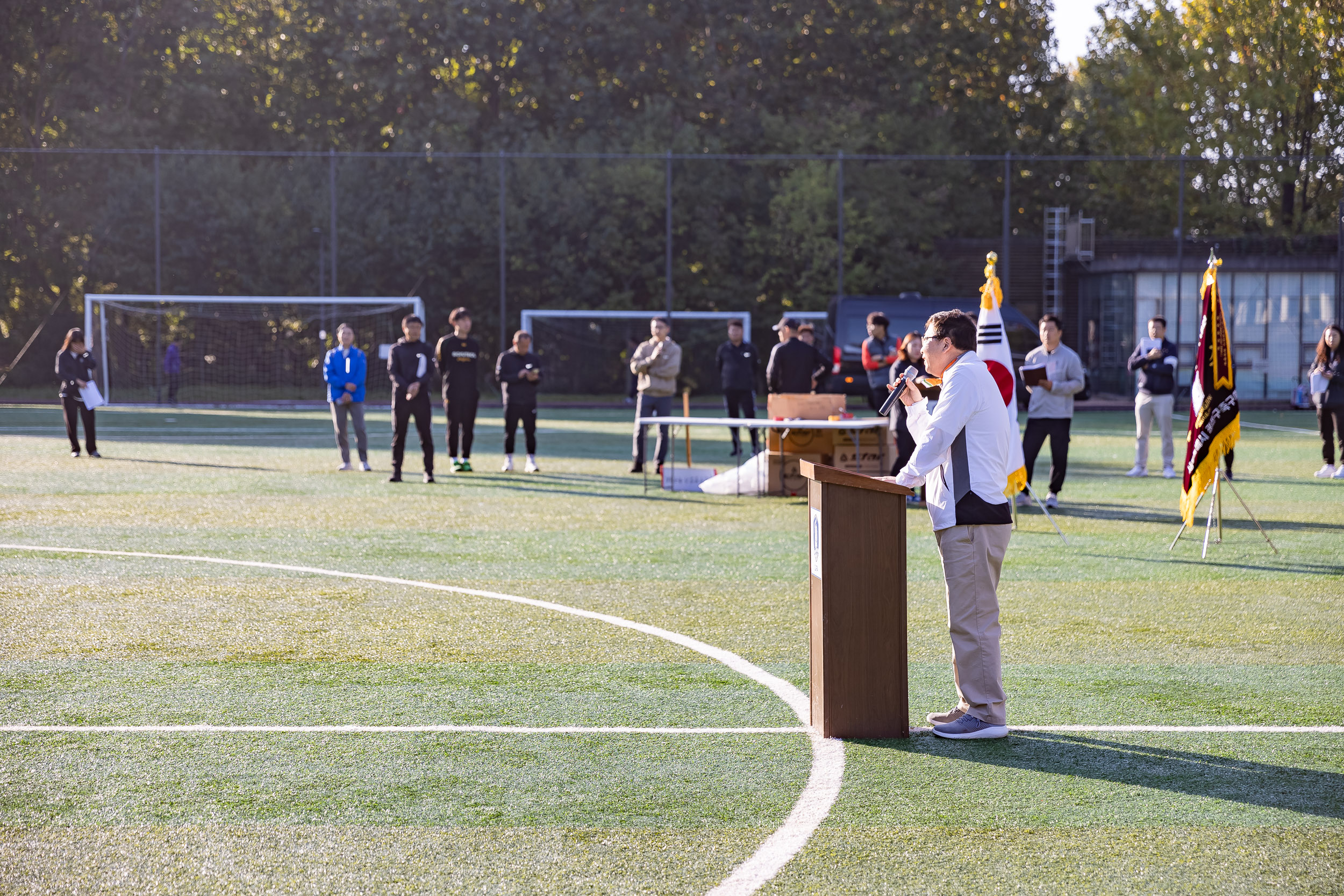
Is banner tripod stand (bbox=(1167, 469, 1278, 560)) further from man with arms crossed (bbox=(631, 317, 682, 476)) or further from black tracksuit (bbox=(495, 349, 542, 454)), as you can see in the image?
black tracksuit (bbox=(495, 349, 542, 454))

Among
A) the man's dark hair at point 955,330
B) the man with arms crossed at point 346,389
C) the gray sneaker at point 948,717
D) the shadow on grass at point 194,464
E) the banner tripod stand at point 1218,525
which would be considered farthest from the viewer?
the shadow on grass at point 194,464

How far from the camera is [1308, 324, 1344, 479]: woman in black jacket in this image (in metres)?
16.7

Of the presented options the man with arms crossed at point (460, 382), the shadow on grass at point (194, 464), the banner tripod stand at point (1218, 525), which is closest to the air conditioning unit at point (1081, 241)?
the man with arms crossed at point (460, 382)

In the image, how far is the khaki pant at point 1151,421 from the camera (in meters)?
16.5

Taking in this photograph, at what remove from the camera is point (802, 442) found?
14742 mm

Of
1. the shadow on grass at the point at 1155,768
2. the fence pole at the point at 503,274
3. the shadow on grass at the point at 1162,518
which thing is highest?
the fence pole at the point at 503,274

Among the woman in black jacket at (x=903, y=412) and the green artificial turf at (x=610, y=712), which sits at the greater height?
the woman in black jacket at (x=903, y=412)

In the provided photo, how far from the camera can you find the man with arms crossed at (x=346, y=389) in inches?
673

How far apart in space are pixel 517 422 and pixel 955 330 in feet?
40.0

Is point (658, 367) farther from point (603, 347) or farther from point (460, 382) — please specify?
point (603, 347)

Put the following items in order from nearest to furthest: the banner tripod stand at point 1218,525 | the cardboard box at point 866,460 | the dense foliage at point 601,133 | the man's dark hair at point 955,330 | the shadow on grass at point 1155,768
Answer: the shadow on grass at point 1155,768 → the man's dark hair at point 955,330 → the banner tripod stand at point 1218,525 → the cardboard box at point 866,460 → the dense foliage at point 601,133

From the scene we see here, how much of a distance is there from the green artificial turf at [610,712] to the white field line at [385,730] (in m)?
0.07

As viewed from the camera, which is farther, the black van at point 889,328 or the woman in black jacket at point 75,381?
the black van at point 889,328

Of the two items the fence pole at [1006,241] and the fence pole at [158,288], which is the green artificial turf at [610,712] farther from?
the fence pole at [158,288]
